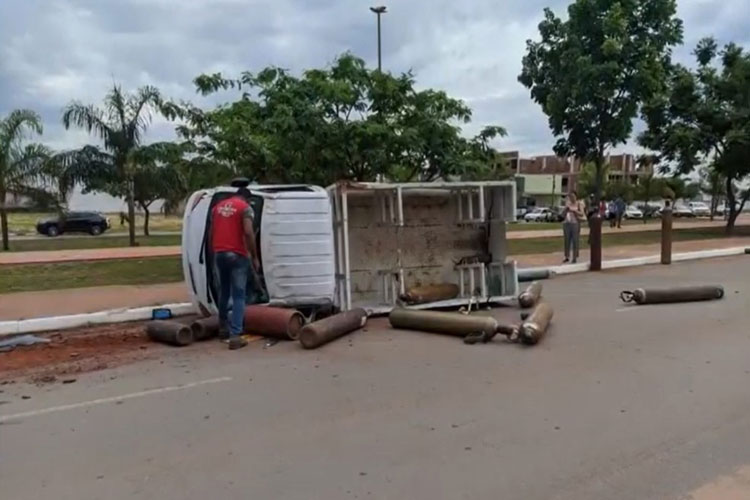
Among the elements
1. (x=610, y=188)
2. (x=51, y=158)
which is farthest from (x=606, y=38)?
(x=610, y=188)

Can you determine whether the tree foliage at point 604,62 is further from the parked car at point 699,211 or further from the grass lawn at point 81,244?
the parked car at point 699,211

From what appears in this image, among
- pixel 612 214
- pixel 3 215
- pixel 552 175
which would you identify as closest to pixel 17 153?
pixel 3 215

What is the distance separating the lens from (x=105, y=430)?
5.16 metres

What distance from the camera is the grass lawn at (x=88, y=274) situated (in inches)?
545

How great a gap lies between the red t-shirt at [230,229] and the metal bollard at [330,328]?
1.16 m

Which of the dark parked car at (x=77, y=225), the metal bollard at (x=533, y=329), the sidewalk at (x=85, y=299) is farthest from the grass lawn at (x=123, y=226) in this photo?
the metal bollard at (x=533, y=329)

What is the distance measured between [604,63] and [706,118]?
10509mm

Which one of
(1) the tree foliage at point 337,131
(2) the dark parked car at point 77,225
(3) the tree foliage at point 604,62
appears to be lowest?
(2) the dark parked car at point 77,225

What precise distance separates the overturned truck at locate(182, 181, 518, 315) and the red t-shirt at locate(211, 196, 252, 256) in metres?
0.60

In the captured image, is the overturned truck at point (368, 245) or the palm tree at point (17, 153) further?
the palm tree at point (17, 153)

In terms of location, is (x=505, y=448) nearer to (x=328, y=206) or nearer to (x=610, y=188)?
(x=328, y=206)

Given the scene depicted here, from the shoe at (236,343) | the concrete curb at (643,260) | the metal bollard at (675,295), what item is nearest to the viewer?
the shoe at (236,343)

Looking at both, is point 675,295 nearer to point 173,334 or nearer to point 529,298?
point 529,298

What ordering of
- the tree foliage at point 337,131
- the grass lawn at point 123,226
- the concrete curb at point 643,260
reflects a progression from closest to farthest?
the tree foliage at point 337,131 → the concrete curb at point 643,260 → the grass lawn at point 123,226
